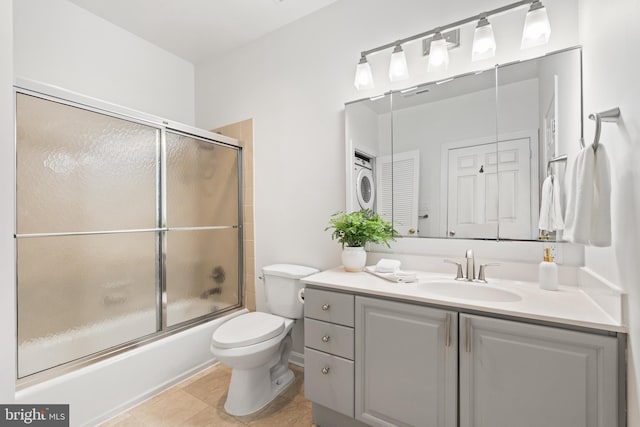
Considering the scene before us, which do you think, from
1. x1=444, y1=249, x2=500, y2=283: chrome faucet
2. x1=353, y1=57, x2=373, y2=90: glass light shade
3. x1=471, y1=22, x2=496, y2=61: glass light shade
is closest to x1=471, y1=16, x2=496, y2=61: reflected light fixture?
x1=471, y1=22, x2=496, y2=61: glass light shade

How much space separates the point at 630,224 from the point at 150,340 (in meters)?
2.46

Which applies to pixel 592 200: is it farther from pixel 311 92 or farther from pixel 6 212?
pixel 6 212

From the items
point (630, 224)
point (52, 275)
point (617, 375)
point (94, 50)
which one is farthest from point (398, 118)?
point (94, 50)

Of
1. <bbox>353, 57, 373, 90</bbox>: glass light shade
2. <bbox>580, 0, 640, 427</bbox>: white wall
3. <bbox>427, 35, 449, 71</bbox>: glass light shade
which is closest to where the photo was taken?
<bbox>580, 0, 640, 427</bbox>: white wall

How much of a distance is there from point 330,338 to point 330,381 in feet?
0.72

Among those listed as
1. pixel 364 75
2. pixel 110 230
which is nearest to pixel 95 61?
pixel 110 230

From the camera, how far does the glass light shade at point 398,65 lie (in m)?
1.73

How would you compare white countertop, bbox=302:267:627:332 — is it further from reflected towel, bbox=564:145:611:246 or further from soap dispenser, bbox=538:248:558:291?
reflected towel, bbox=564:145:611:246

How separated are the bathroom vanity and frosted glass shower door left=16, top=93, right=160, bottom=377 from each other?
47.9 inches

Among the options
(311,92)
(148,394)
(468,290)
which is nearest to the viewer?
(468,290)

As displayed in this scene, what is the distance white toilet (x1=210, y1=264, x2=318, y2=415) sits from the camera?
5.40ft

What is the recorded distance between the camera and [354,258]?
1710 millimetres

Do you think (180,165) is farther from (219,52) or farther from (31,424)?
(31,424)

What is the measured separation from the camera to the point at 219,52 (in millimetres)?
A: 2662
